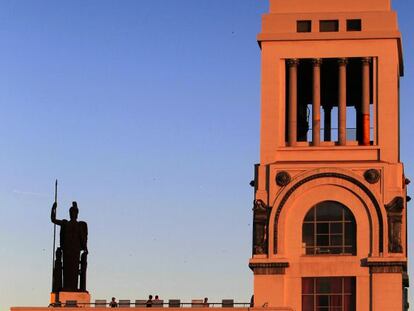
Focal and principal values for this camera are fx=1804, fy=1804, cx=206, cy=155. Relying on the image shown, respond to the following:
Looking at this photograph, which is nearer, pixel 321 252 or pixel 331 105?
pixel 321 252

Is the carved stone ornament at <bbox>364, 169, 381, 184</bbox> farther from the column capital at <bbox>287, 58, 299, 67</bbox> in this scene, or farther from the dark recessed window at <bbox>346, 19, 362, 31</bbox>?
the dark recessed window at <bbox>346, 19, 362, 31</bbox>

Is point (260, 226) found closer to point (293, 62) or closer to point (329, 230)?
point (329, 230)

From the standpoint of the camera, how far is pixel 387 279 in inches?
4045

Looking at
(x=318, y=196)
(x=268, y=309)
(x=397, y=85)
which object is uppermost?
(x=397, y=85)

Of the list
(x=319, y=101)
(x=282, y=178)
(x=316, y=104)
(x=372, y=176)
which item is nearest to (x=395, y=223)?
(x=372, y=176)

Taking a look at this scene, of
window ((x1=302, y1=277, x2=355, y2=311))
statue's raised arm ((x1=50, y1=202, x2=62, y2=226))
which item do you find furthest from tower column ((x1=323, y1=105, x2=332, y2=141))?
statue's raised arm ((x1=50, y1=202, x2=62, y2=226))

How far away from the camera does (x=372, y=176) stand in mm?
104625

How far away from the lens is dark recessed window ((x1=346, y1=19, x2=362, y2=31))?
107 meters

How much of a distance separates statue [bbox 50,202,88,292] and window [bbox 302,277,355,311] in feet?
→ 42.4

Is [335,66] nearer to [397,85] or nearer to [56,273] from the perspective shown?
[397,85]

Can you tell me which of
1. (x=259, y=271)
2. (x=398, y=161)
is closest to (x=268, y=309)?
(x=259, y=271)

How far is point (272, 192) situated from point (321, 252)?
4533 millimetres

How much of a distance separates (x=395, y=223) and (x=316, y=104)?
8.48m

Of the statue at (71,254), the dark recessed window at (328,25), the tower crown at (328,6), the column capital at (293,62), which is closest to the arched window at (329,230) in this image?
the column capital at (293,62)
